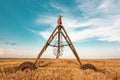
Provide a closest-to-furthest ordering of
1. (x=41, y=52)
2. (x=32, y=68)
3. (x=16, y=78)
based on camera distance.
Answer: (x=16, y=78), (x=32, y=68), (x=41, y=52)

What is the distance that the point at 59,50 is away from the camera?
56.7 feet

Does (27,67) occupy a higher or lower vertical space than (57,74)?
higher

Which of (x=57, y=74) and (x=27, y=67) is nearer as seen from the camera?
(x=57, y=74)

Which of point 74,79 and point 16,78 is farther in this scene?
point 74,79

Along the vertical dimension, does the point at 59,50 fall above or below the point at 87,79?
above

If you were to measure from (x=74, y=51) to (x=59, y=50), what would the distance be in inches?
46.2

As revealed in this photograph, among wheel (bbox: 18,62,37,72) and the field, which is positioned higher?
wheel (bbox: 18,62,37,72)

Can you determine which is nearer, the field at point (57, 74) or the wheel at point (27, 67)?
the field at point (57, 74)

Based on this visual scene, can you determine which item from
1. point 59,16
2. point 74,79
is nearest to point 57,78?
point 74,79

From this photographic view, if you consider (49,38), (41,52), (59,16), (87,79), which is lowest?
(87,79)

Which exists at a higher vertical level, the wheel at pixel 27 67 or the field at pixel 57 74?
the wheel at pixel 27 67

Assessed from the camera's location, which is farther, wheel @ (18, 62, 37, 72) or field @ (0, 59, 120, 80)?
wheel @ (18, 62, 37, 72)

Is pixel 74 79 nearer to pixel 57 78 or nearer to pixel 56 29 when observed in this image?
pixel 57 78

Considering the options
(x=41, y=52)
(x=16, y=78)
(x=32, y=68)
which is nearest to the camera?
(x=16, y=78)
